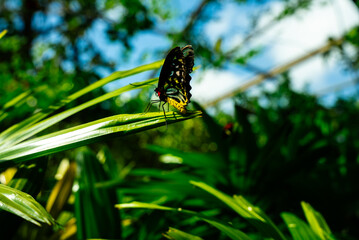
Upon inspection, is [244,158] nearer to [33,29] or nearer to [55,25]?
[55,25]

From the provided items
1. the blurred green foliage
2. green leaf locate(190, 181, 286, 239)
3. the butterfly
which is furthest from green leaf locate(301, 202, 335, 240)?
the butterfly

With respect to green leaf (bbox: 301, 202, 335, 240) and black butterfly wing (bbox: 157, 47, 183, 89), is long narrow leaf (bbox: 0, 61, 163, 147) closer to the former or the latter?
black butterfly wing (bbox: 157, 47, 183, 89)

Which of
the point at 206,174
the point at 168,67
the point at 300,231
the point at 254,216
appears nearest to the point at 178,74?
the point at 168,67

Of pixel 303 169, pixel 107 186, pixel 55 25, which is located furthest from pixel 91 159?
pixel 55 25

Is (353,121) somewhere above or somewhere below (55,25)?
below

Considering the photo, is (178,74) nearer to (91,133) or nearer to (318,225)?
→ (91,133)

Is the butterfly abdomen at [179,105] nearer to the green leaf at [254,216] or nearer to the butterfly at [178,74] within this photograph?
the butterfly at [178,74]
